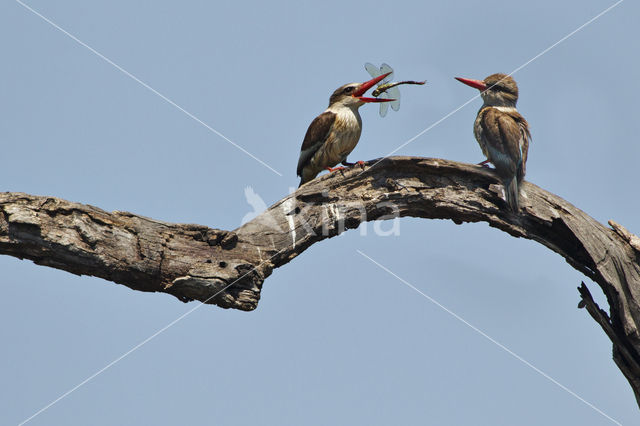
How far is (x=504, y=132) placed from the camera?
608 cm

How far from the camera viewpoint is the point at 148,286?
175 inches

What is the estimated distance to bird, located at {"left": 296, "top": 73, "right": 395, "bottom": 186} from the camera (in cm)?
693

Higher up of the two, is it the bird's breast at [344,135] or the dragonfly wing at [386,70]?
the dragonfly wing at [386,70]

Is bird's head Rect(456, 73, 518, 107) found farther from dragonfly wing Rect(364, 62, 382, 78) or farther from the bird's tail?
the bird's tail

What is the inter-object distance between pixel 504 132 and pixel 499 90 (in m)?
1.26

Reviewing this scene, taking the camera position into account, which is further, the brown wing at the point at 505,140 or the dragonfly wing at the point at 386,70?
the dragonfly wing at the point at 386,70

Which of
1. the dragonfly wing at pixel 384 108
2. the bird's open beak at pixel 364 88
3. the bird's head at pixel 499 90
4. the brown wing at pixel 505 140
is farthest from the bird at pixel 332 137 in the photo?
the brown wing at pixel 505 140

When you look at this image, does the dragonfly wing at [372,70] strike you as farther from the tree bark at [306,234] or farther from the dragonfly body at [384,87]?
the tree bark at [306,234]

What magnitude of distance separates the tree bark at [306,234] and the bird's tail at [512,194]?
0.22ft

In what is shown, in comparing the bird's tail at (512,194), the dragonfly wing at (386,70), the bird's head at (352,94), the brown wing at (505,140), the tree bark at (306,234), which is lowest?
the tree bark at (306,234)

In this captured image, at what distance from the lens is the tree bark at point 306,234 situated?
4.11 meters

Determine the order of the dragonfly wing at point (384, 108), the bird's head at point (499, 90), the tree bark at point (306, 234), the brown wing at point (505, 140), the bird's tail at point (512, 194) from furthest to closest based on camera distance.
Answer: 1. the dragonfly wing at point (384, 108)
2. the bird's head at point (499, 90)
3. the brown wing at point (505, 140)
4. the bird's tail at point (512, 194)
5. the tree bark at point (306, 234)

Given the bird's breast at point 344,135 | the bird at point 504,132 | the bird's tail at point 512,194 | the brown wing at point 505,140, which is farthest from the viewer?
the bird's breast at point 344,135

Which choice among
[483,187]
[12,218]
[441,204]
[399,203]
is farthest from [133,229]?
[483,187]
